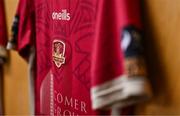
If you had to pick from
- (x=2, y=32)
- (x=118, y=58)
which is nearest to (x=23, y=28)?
(x=2, y=32)

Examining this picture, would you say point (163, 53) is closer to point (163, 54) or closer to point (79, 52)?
point (163, 54)

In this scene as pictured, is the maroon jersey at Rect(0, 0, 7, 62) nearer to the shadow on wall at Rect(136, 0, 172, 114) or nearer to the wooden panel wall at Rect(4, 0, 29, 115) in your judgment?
the wooden panel wall at Rect(4, 0, 29, 115)

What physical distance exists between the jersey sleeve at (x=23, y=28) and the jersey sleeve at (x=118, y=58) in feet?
1.01

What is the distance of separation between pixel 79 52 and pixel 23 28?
0.23 metres

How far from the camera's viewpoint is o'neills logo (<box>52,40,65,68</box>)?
754 millimetres

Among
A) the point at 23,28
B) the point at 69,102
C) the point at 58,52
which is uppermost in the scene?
the point at 23,28

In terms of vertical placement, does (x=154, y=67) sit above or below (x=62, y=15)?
below

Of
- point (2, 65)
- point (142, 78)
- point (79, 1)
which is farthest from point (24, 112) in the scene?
point (142, 78)

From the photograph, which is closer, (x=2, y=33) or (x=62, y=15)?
(x=62, y=15)

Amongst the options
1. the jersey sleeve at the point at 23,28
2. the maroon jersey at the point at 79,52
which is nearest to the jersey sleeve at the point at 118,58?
the maroon jersey at the point at 79,52

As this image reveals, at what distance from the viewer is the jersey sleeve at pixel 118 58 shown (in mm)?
542

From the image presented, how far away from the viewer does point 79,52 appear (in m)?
0.71

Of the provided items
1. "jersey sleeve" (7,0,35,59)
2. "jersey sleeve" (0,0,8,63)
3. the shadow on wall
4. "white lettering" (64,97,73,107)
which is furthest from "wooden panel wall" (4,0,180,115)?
"jersey sleeve" (0,0,8,63)

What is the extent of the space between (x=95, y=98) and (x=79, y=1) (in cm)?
22
